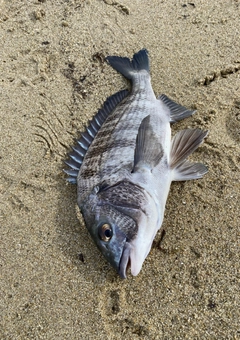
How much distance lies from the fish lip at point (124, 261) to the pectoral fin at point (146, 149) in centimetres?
87

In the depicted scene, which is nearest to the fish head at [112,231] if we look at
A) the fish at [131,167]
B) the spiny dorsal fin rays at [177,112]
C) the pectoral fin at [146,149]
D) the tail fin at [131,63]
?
the fish at [131,167]

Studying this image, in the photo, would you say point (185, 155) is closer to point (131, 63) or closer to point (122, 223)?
point (122, 223)

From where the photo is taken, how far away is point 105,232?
2779 millimetres

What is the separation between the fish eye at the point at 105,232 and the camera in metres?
2.76

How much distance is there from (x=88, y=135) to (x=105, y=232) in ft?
4.78

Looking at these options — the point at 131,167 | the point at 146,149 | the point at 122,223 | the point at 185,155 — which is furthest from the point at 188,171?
the point at 122,223

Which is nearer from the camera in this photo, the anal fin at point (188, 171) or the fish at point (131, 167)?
the fish at point (131, 167)

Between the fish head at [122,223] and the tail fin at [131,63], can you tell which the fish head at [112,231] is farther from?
the tail fin at [131,63]

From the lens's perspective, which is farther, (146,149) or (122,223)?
(146,149)

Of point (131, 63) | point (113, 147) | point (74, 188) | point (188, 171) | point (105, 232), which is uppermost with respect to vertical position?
point (131, 63)

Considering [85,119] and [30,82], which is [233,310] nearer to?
[85,119]

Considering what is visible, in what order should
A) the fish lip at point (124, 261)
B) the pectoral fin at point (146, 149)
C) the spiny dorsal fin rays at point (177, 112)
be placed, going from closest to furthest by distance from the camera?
1. the fish lip at point (124, 261)
2. the pectoral fin at point (146, 149)
3. the spiny dorsal fin rays at point (177, 112)

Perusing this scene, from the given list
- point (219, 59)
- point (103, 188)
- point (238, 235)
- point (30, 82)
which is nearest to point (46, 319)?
point (103, 188)

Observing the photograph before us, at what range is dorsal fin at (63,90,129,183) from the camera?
11.8ft
